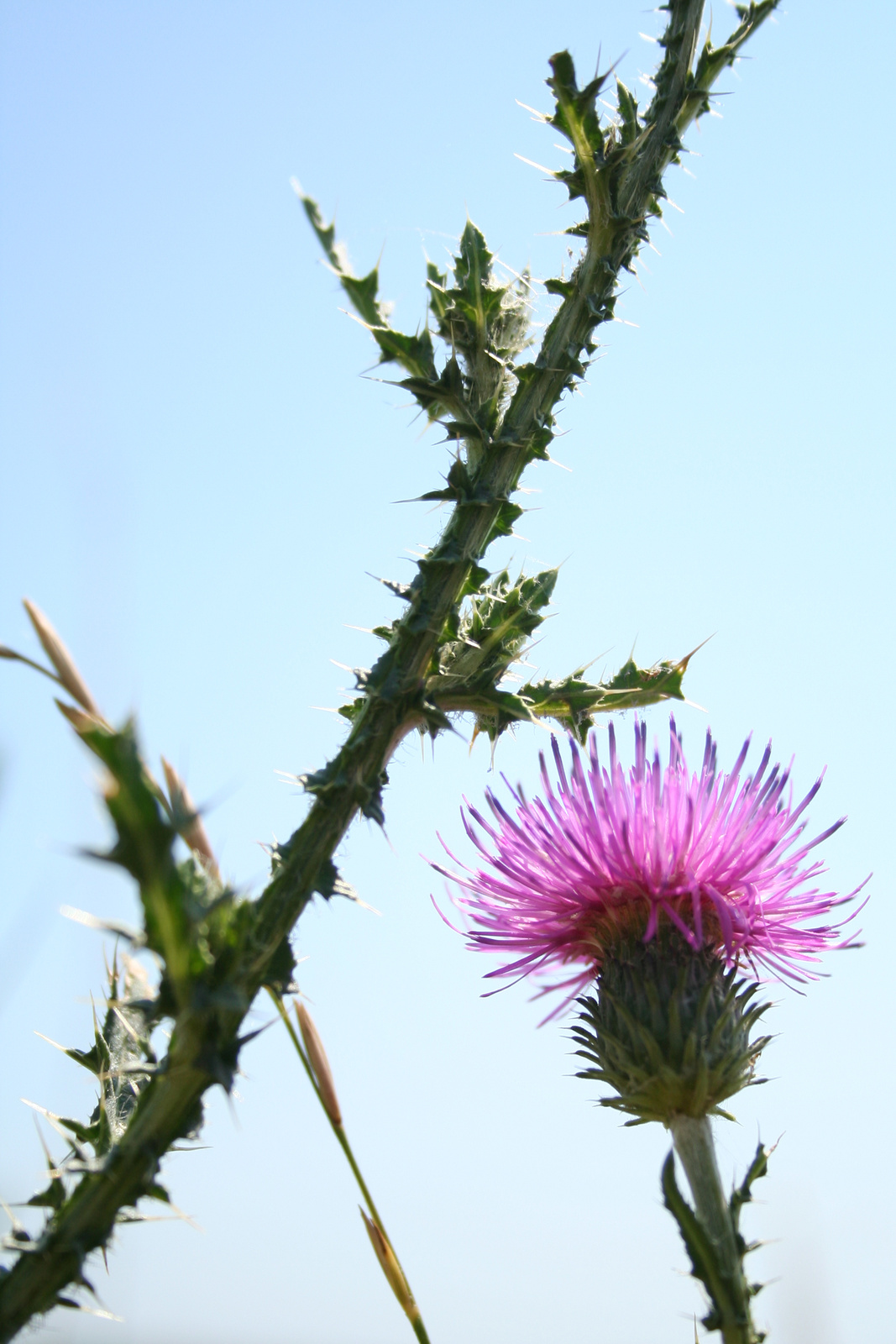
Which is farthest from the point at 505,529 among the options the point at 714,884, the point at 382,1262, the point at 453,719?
the point at 382,1262

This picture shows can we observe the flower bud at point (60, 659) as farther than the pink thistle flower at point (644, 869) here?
No

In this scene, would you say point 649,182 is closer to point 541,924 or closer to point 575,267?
point 575,267

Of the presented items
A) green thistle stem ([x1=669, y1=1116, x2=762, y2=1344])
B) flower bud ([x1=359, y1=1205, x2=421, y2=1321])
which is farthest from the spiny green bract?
flower bud ([x1=359, y1=1205, x2=421, y2=1321])

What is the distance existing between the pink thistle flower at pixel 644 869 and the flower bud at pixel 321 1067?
74 centimetres

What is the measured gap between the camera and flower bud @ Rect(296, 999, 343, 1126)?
6.13 ft

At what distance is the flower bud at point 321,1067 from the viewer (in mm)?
1867

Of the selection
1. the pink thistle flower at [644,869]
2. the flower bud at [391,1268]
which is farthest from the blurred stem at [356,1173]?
the pink thistle flower at [644,869]

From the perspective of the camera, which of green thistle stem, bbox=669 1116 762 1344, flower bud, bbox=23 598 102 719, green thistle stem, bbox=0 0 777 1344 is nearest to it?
green thistle stem, bbox=0 0 777 1344

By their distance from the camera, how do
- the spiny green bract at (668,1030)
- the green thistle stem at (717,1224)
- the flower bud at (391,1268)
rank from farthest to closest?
the spiny green bract at (668,1030), the flower bud at (391,1268), the green thistle stem at (717,1224)

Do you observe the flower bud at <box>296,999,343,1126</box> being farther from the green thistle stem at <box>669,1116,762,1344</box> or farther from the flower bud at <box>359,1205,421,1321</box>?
the green thistle stem at <box>669,1116,762,1344</box>

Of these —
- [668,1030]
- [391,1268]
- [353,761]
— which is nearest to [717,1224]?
[668,1030]

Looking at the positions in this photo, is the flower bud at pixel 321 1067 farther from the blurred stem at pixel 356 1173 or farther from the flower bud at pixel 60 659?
the flower bud at pixel 60 659

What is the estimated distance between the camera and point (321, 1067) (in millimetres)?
1882

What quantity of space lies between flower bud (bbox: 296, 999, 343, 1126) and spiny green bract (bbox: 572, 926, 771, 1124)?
2.19 ft
